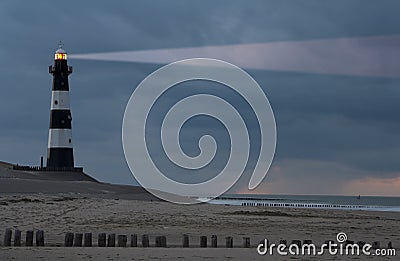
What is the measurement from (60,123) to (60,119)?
29 centimetres

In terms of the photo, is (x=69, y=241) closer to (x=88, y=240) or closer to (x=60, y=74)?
(x=88, y=240)

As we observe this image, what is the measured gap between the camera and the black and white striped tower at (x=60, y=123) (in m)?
48.3

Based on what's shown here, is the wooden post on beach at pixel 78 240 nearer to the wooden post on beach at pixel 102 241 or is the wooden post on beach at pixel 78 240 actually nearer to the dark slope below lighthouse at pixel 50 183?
the wooden post on beach at pixel 102 241

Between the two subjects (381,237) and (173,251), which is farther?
(381,237)

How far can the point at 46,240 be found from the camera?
19719 millimetres

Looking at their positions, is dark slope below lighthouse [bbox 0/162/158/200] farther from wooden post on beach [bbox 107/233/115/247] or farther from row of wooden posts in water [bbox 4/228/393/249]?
wooden post on beach [bbox 107/233/115/247]

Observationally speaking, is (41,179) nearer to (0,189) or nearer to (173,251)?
(0,189)

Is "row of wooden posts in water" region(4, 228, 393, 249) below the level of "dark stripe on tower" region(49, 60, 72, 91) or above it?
below

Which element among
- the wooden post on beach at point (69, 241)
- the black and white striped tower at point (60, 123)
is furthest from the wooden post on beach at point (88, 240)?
the black and white striped tower at point (60, 123)

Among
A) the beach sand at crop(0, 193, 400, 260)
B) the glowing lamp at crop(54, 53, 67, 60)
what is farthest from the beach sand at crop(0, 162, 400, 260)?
the glowing lamp at crop(54, 53, 67, 60)

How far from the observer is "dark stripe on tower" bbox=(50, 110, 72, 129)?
4822cm

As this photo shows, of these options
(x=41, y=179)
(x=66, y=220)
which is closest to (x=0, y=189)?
(x=41, y=179)

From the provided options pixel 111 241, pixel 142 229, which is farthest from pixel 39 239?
pixel 142 229

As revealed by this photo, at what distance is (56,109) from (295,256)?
34.1m
